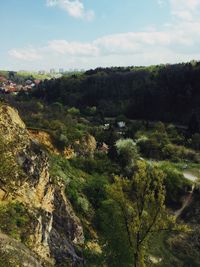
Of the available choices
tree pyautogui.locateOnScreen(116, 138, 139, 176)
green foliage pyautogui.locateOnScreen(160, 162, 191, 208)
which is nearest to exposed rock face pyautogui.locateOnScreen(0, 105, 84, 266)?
green foliage pyautogui.locateOnScreen(160, 162, 191, 208)

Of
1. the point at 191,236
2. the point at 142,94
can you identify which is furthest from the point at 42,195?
the point at 142,94

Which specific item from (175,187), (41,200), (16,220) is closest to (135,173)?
(41,200)

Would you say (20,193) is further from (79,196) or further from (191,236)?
(191,236)

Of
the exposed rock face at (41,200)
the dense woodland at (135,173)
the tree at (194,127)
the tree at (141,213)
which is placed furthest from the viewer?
the tree at (194,127)

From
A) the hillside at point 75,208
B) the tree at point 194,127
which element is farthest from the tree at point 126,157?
the tree at point 194,127

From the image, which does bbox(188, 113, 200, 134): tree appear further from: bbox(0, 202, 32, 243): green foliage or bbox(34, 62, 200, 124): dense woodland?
Result: bbox(0, 202, 32, 243): green foliage

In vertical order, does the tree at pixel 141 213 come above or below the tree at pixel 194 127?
above

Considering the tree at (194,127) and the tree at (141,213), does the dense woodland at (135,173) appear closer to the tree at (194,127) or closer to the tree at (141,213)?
the tree at (141,213)
